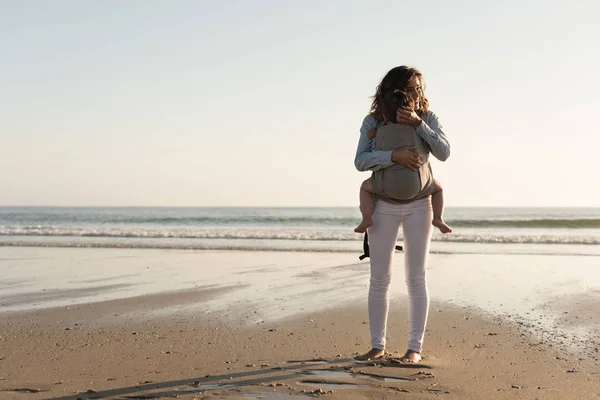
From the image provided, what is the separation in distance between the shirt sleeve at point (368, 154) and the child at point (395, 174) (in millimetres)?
55

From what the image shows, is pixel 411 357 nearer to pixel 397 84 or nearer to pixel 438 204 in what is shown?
pixel 438 204

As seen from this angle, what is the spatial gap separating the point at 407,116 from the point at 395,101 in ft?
0.41

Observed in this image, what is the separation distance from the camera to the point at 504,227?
2759cm

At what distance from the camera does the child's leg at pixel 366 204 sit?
156 inches

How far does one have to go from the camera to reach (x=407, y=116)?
381 cm

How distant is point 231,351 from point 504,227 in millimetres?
25089

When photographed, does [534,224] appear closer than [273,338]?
No

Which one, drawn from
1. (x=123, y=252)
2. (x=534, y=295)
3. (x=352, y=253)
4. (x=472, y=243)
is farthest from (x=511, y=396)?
(x=472, y=243)

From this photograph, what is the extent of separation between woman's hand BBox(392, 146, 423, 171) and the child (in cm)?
4

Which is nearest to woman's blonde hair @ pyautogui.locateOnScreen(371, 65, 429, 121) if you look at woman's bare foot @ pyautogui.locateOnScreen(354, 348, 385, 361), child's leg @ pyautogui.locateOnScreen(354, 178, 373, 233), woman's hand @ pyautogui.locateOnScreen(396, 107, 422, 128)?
woman's hand @ pyautogui.locateOnScreen(396, 107, 422, 128)

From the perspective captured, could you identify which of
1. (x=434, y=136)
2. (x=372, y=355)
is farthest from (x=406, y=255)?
(x=434, y=136)

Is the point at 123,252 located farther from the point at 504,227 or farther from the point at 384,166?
the point at 504,227

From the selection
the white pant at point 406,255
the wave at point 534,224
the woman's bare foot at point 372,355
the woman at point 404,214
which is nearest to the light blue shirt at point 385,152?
the woman at point 404,214

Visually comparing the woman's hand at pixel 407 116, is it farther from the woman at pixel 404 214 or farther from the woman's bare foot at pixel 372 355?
the woman's bare foot at pixel 372 355
